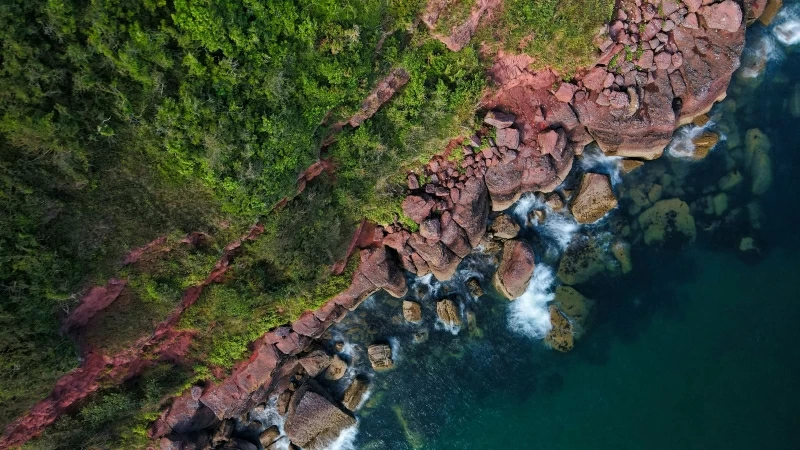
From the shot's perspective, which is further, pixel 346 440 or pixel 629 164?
pixel 346 440

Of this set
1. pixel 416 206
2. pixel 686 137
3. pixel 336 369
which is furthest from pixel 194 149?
pixel 686 137

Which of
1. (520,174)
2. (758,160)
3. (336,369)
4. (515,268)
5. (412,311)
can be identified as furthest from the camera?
(336,369)

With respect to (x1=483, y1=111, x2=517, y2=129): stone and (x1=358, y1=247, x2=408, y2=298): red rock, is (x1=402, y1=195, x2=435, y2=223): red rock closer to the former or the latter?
(x1=358, y1=247, x2=408, y2=298): red rock

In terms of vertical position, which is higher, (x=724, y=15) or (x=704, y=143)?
(x=724, y=15)

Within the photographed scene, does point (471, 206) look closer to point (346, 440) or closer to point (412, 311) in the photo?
point (412, 311)

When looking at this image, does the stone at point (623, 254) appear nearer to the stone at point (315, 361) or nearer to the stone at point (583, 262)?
the stone at point (583, 262)

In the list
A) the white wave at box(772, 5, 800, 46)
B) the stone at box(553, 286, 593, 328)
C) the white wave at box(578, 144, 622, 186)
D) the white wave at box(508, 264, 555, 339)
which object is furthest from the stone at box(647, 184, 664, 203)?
the white wave at box(772, 5, 800, 46)
